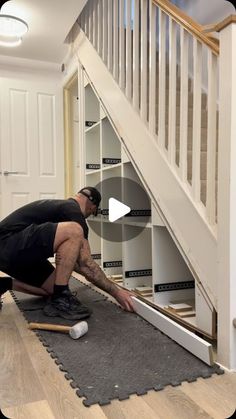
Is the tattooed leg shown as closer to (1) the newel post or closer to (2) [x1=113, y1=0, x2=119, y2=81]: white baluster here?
(1) the newel post

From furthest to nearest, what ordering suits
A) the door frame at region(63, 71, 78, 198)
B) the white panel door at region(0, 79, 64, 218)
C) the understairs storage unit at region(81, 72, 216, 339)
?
the door frame at region(63, 71, 78, 198), the white panel door at region(0, 79, 64, 218), the understairs storage unit at region(81, 72, 216, 339)

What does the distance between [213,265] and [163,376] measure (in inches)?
18.7

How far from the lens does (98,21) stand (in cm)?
276

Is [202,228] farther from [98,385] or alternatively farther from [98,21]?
[98,21]

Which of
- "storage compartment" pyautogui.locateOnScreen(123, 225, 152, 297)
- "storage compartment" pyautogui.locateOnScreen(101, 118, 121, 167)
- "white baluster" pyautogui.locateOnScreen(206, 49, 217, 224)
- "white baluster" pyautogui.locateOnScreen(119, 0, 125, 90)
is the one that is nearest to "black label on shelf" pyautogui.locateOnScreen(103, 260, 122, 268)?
"storage compartment" pyautogui.locateOnScreen(123, 225, 152, 297)

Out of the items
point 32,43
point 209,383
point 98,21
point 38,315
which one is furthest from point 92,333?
point 32,43

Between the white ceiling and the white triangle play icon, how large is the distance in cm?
157

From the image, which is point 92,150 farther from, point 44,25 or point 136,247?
point 136,247

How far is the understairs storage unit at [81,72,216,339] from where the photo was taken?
5.58ft

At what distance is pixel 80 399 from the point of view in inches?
41.1

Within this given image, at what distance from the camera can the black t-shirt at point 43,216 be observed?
189 centimetres

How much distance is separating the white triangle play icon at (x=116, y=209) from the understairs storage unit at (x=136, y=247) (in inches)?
1.9

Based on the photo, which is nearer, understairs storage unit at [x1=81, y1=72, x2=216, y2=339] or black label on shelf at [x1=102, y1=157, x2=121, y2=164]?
understairs storage unit at [x1=81, y1=72, x2=216, y2=339]
